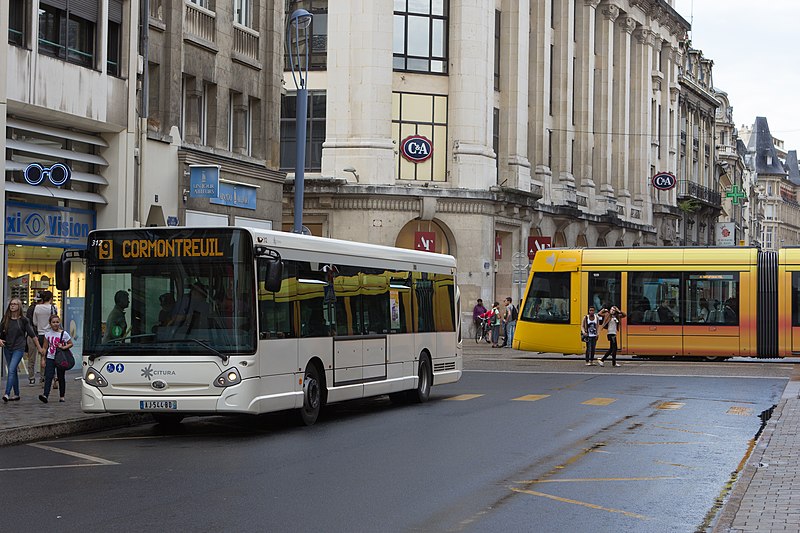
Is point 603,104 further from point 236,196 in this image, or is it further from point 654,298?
point 236,196

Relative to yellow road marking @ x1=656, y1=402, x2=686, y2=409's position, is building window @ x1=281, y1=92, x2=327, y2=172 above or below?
above

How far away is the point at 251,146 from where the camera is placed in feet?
119

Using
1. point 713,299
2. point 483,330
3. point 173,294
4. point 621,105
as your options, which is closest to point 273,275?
point 173,294

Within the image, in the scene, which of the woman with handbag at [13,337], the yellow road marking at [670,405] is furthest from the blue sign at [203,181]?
the yellow road marking at [670,405]

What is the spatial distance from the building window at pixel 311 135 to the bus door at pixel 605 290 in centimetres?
1664

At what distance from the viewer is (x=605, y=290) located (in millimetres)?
39875

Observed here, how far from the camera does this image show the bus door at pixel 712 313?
127ft

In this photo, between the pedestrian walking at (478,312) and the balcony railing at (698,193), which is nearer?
the pedestrian walking at (478,312)

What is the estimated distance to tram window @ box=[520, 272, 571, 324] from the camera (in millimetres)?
40250

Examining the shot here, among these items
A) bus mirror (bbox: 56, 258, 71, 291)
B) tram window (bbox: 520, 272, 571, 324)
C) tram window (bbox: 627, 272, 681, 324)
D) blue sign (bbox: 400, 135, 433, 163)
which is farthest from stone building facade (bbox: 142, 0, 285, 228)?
blue sign (bbox: 400, 135, 433, 163)

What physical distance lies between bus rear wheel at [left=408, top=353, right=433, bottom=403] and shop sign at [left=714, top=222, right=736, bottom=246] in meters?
80.6

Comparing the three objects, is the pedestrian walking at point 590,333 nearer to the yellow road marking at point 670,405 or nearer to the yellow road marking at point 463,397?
the yellow road marking at point 463,397

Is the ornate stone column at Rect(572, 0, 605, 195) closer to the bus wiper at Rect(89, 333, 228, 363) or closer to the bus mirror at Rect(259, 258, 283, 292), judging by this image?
the bus mirror at Rect(259, 258, 283, 292)

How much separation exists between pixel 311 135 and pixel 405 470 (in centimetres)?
4091
